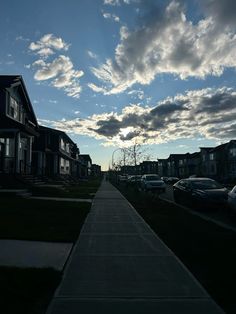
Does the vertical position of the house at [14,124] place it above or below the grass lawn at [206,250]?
above

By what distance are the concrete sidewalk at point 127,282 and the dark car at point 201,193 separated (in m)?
8.29

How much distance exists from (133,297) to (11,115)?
83.2 feet

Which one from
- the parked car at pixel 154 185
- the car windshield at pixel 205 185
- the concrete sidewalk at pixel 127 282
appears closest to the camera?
the concrete sidewalk at pixel 127 282

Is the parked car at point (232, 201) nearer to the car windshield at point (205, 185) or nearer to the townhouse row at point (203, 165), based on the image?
the car windshield at point (205, 185)

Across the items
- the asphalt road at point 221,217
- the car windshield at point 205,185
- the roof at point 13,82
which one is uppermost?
the roof at point 13,82

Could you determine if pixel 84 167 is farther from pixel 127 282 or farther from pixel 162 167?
pixel 127 282

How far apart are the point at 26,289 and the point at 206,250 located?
424 cm

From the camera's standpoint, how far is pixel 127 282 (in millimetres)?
5930

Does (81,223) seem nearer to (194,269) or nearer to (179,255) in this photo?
(179,255)

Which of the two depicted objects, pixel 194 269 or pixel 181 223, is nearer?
pixel 194 269

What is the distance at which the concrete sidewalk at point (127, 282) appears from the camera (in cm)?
489

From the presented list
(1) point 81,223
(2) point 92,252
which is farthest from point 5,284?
(1) point 81,223

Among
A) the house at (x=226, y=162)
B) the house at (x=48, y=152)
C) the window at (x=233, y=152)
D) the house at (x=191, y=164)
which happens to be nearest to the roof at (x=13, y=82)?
the house at (x=48, y=152)

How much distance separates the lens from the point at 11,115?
2886 cm
